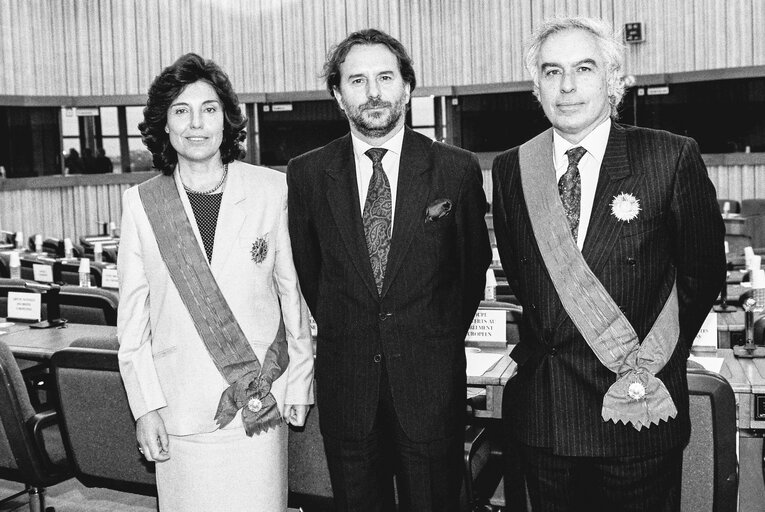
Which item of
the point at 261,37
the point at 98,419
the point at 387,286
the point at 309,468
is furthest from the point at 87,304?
the point at 261,37

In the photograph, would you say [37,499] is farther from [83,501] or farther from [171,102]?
[171,102]

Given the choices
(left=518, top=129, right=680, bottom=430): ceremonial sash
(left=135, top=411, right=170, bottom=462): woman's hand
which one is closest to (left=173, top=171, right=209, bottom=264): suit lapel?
(left=135, top=411, right=170, bottom=462): woman's hand

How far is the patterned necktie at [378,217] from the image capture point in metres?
2.42

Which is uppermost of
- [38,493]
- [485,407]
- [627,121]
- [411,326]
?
[627,121]

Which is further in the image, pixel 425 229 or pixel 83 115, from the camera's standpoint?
pixel 83 115

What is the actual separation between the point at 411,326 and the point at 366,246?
27cm

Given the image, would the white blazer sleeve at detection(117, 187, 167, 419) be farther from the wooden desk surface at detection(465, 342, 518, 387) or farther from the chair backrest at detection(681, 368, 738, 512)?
the chair backrest at detection(681, 368, 738, 512)

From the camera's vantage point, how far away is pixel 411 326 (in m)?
2.40

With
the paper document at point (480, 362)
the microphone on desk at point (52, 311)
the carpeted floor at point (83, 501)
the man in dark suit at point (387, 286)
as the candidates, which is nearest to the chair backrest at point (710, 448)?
the man in dark suit at point (387, 286)

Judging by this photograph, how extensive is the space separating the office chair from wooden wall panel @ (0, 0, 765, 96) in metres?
9.82

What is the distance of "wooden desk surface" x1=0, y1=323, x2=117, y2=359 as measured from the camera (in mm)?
4254

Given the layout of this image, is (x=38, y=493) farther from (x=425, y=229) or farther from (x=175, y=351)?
(x=425, y=229)

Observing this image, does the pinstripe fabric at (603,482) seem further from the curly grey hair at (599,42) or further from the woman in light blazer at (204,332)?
the curly grey hair at (599,42)

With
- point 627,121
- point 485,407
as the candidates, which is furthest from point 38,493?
point 627,121
